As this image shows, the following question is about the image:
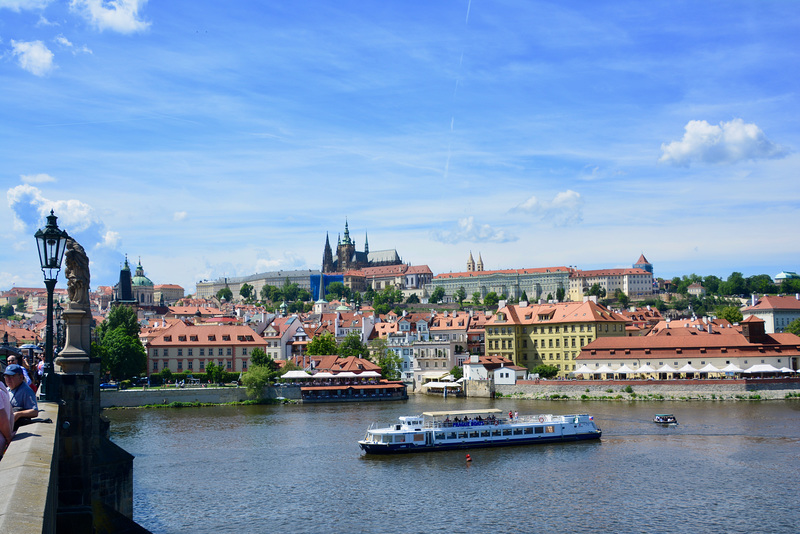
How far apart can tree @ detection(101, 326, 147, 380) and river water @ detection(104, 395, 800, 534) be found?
84.1 feet

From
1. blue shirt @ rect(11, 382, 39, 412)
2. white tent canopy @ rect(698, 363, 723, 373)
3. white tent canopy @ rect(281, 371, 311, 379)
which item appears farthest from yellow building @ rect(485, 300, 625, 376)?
blue shirt @ rect(11, 382, 39, 412)

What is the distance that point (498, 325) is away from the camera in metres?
92.8

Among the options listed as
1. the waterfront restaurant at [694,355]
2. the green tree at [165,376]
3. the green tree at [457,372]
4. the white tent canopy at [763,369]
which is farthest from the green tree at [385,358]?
the white tent canopy at [763,369]

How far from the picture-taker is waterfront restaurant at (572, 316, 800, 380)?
73.9 m

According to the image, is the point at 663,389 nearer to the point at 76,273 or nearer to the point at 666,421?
the point at 666,421

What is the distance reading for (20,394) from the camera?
385 inches

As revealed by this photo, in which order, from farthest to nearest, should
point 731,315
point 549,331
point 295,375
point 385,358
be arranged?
point 731,315 → point 385,358 → point 549,331 → point 295,375

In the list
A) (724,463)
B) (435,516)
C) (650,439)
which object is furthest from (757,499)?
(650,439)

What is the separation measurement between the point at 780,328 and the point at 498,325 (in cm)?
6240

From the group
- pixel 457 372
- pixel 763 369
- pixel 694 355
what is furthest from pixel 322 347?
pixel 763 369

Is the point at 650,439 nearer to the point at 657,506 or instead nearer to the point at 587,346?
the point at 657,506

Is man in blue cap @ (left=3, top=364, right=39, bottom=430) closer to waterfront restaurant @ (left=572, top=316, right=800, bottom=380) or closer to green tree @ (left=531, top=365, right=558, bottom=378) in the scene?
waterfront restaurant @ (left=572, top=316, right=800, bottom=380)

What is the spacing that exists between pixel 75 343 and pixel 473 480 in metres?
23.0

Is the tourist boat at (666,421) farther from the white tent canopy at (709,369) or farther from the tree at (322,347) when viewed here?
the tree at (322,347)
